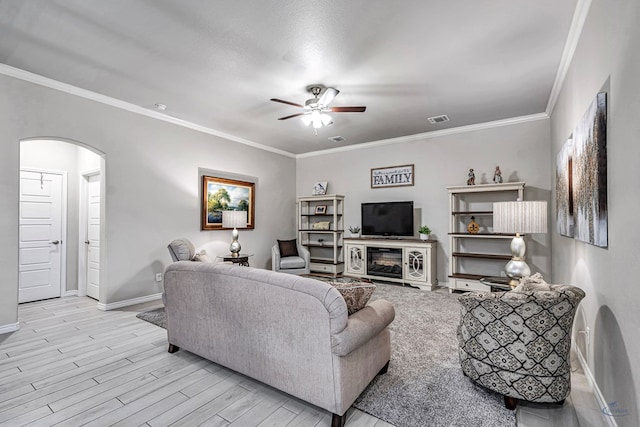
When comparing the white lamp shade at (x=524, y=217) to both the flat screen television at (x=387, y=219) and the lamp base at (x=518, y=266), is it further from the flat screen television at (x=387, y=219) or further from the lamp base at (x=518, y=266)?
the flat screen television at (x=387, y=219)

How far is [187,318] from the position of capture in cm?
262

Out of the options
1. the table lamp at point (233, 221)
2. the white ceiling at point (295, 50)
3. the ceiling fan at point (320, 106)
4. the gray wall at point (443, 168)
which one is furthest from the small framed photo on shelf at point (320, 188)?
the ceiling fan at point (320, 106)

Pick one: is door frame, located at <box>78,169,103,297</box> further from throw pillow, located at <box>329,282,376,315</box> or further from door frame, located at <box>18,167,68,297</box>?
throw pillow, located at <box>329,282,376,315</box>

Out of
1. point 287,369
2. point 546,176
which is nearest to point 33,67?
point 287,369

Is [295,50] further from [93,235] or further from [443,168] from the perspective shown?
[93,235]

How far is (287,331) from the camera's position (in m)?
1.95

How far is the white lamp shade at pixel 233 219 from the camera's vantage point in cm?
499

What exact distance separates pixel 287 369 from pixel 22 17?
3416 millimetres

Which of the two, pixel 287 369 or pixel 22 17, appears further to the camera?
pixel 22 17

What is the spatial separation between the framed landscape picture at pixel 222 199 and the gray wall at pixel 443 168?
1.59 metres

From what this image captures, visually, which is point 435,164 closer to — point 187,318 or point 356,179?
point 356,179

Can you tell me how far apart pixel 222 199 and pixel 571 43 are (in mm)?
5052

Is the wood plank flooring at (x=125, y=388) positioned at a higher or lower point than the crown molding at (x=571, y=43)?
lower

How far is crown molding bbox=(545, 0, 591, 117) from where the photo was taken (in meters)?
2.28
